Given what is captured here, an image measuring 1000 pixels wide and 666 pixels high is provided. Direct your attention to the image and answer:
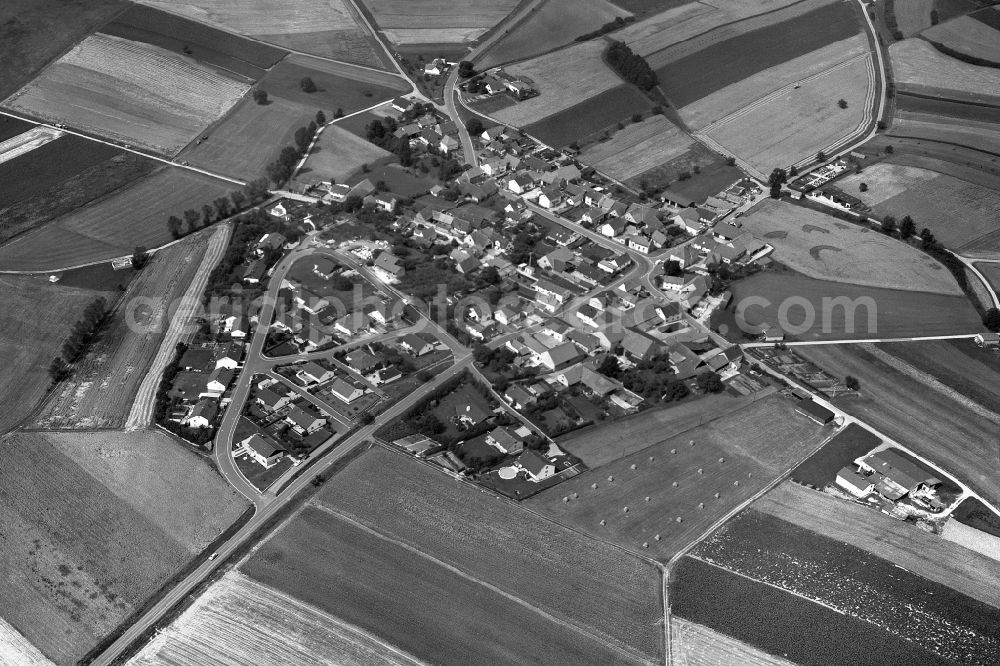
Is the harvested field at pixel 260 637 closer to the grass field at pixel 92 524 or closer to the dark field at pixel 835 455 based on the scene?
the grass field at pixel 92 524

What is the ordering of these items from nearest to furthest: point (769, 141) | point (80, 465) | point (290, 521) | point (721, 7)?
point (290, 521)
point (80, 465)
point (769, 141)
point (721, 7)

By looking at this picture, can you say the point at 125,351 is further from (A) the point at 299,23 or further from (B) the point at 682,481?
(A) the point at 299,23

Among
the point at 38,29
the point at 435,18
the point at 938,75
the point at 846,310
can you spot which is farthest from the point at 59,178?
the point at 938,75

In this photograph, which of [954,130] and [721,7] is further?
[721,7]

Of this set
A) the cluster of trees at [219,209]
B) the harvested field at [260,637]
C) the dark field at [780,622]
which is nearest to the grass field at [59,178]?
the cluster of trees at [219,209]

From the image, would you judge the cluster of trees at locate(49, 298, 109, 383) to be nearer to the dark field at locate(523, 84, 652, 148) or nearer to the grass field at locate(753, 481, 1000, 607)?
the grass field at locate(753, 481, 1000, 607)

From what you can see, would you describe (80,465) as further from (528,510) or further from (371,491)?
(528,510)

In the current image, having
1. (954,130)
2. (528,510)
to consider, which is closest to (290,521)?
(528,510)

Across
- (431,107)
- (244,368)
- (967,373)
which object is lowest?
(967,373)
